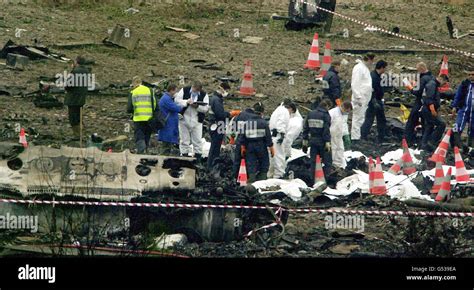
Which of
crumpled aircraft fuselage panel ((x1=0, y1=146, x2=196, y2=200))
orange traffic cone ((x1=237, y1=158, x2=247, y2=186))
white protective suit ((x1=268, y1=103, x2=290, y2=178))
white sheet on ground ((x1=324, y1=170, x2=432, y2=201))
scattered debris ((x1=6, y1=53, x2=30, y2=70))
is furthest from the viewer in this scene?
scattered debris ((x1=6, y1=53, x2=30, y2=70))

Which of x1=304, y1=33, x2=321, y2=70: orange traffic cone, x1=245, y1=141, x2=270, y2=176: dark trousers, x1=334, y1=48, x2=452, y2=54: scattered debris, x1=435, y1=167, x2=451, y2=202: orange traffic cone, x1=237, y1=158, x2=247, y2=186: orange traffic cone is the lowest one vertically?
x1=435, y1=167, x2=451, y2=202: orange traffic cone

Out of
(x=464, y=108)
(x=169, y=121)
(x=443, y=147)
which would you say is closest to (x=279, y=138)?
(x=169, y=121)

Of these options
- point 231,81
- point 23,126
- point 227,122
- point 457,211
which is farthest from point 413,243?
point 231,81

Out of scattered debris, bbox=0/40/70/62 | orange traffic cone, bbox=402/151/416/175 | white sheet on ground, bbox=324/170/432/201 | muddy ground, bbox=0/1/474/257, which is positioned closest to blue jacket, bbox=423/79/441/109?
muddy ground, bbox=0/1/474/257

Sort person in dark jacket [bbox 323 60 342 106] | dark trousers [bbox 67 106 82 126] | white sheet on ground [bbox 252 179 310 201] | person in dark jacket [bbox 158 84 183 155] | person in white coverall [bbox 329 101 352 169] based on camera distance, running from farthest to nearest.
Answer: person in dark jacket [bbox 323 60 342 106], dark trousers [bbox 67 106 82 126], person in white coverall [bbox 329 101 352 169], person in dark jacket [bbox 158 84 183 155], white sheet on ground [bbox 252 179 310 201]

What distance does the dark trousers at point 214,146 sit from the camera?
26250 mm

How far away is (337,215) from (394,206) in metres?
1.25

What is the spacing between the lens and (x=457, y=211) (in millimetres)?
22609

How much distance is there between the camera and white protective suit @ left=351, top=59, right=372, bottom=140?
28438mm

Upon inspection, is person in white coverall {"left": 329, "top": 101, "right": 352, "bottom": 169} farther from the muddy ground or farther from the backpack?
the backpack

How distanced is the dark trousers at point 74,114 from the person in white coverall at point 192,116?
217 centimetres

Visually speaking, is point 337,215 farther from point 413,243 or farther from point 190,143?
point 190,143

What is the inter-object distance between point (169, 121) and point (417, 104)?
5.05 m

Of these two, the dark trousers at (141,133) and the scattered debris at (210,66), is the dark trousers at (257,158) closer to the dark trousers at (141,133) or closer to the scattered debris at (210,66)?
the dark trousers at (141,133)
